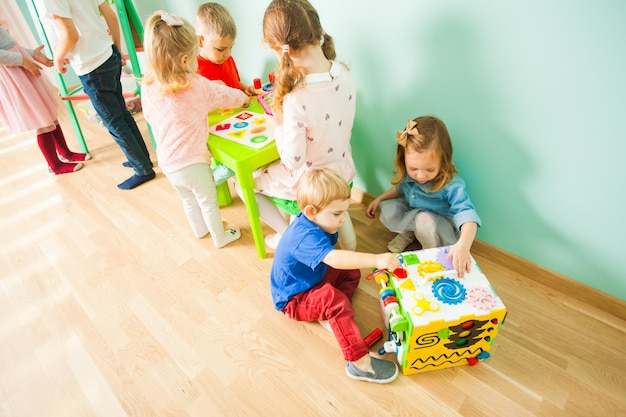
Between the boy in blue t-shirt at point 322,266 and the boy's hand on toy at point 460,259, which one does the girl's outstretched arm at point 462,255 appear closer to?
the boy's hand on toy at point 460,259

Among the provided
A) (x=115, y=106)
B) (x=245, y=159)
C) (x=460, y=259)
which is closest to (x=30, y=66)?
(x=115, y=106)

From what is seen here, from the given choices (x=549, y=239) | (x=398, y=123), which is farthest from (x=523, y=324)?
(x=398, y=123)

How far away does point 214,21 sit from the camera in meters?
1.43

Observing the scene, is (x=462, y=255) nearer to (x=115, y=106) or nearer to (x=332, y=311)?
(x=332, y=311)

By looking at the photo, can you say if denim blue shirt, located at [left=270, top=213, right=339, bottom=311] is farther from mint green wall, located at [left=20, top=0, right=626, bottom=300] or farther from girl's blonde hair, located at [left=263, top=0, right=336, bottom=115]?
mint green wall, located at [left=20, top=0, right=626, bottom=300]

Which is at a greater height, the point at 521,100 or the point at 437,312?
the point at 521,100

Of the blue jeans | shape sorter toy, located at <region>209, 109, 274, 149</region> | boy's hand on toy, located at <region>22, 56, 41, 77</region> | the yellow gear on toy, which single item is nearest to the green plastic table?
shape sorter toy, located at <region>209, 109, 274, 149</region>

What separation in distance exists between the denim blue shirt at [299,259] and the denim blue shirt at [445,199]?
381 millimetres

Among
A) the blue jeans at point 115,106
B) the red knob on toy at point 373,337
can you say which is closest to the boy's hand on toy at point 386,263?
the red knob on toy at point 373,337

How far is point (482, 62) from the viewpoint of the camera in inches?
42.5

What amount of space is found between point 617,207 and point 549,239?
0.74 feet

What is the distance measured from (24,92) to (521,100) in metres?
2.22

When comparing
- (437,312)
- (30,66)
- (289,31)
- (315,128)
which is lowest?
(437,312)

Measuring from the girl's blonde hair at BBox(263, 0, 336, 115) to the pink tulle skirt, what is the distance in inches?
60.6
